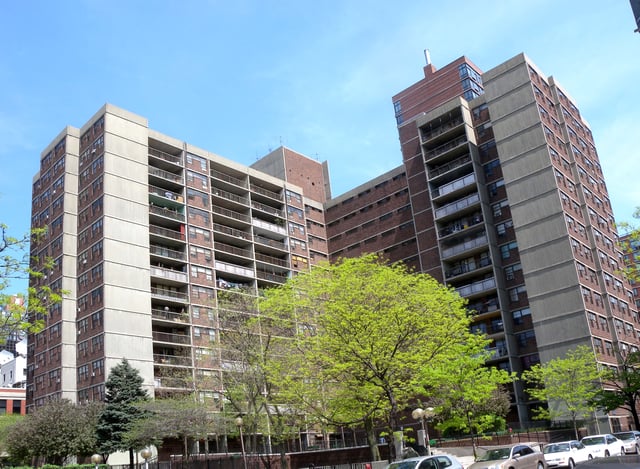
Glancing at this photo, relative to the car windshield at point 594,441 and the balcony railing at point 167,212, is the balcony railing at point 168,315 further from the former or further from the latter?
the car windshield at point 594,441

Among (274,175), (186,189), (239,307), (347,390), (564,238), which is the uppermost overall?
(274,175)

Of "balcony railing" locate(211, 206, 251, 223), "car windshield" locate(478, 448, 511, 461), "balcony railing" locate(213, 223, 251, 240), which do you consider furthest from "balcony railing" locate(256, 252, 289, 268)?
"car windshield" locate(478, 448, 511, 461)

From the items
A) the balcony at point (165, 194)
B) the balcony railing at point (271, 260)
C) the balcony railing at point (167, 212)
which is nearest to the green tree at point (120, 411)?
the balcony railing at point (167, 212)

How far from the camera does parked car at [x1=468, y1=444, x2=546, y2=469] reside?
25.4 metres

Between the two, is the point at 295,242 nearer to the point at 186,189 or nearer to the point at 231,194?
the point at 231,194

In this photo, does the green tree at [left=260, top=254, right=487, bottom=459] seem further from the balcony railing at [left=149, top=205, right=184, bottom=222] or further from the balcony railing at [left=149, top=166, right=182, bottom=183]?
the balcony railing at [left=149, top=166, right=182, bottom=183]

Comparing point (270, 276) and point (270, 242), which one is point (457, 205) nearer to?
point (270, 242)

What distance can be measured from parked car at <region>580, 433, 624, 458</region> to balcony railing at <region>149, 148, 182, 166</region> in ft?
179

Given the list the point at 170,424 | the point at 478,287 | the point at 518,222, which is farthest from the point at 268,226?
the point at 170,424

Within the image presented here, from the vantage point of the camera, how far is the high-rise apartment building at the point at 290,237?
64938 mm

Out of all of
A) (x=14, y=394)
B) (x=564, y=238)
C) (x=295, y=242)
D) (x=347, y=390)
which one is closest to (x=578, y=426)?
(x=564, y=238)

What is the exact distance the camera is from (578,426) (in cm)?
5878

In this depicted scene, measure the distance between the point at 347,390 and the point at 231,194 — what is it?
4887cm

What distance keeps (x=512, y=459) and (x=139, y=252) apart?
50.3m
